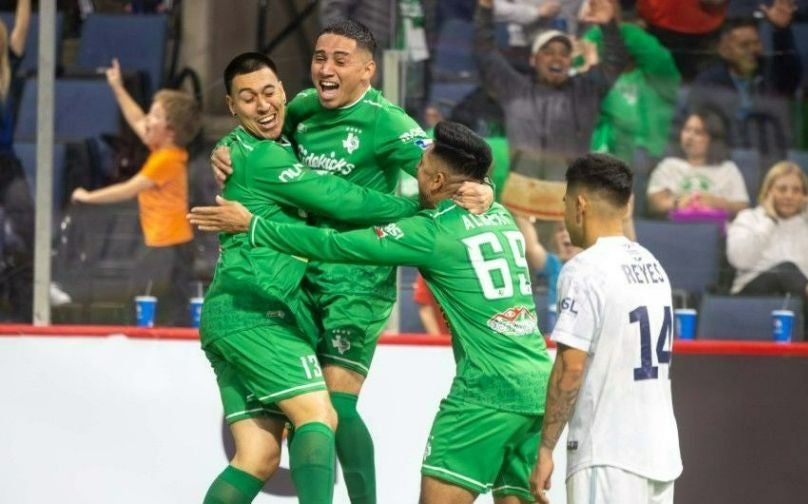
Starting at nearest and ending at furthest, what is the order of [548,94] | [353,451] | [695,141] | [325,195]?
[325,195], [353,451], [548,94], [695,141]

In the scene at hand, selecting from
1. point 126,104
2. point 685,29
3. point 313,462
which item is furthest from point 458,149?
point 685,29

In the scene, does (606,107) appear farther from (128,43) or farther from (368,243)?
(368,243)

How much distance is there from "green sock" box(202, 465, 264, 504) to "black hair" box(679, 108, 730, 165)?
9.96 ft

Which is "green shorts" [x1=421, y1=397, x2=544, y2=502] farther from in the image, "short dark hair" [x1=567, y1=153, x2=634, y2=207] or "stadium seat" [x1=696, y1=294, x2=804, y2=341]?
"stadium seat" [x1=696, y1=294, x2=804, y2=341]

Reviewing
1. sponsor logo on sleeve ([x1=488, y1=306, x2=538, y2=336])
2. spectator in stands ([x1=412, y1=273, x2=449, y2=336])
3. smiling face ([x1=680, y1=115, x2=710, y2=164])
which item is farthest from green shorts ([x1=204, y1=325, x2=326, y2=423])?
smiling face ([x1=680, y1=115, x2=710, y2=164])

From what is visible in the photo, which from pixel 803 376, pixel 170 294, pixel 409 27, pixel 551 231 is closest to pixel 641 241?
pixel 551 231

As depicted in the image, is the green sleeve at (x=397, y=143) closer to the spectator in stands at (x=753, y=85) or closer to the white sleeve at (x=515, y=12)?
the white sleeve at (x=515, y=12)

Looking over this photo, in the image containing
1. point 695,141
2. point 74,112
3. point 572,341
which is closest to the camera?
point 572,341

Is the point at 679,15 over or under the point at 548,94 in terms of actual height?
over

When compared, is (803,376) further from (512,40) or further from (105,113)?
(105,113)

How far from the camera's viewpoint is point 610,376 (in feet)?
17.9

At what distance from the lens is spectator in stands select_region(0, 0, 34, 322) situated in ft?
26.4

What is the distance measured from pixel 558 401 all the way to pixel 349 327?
1414 millimetres

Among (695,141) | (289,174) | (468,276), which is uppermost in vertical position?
(695,141)
